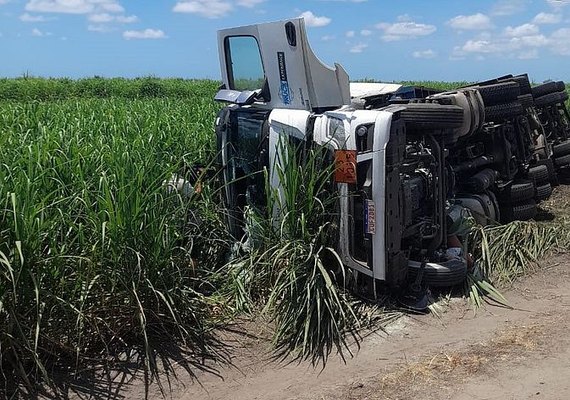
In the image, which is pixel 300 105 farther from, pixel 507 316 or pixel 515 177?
pixel 515 177

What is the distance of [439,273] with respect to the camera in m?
4.41

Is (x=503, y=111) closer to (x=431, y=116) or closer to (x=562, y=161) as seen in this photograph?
(x=431, y=116)

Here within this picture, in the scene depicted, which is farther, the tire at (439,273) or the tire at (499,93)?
the tire at (499,93)

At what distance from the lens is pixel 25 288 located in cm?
323

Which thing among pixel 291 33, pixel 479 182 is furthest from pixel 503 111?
pixel 291 33

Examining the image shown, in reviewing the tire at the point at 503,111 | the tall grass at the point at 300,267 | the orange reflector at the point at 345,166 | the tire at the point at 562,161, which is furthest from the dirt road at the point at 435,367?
the tire at the point at 562,161

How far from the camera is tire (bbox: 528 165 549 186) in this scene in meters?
6.64

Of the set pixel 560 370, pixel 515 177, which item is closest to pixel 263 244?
pixel 560 370

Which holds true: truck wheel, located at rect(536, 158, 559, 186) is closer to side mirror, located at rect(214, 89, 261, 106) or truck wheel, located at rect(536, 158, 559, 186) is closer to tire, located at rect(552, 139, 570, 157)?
tire, located at rect(552, 139, 570, 157)

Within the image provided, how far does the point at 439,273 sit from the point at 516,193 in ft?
7.33

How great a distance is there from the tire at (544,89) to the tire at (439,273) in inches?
168

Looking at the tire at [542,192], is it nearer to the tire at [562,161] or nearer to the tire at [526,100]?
the tire at [526,100]

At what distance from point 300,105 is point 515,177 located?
2.91 m

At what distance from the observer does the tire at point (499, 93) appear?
602 centimetres
